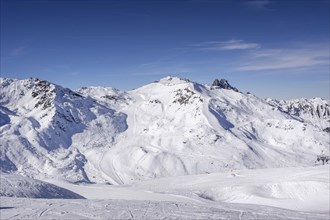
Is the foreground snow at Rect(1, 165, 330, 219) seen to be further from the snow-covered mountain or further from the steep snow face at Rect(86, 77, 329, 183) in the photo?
the steep snow face at Rect(86, 77, 329, 183)

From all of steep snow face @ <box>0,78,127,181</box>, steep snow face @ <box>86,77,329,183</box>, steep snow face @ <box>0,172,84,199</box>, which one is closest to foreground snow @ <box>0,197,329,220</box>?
steep snow face @ <box>0,172,84,199</box>

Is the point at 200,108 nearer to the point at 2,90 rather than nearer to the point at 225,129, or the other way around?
the point at 225,129

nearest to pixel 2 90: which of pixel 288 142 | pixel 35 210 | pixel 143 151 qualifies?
pixel 143 151

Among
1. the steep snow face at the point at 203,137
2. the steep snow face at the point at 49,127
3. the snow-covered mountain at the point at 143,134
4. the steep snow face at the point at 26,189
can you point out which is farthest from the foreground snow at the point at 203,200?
the steep snow face at the point at 49,127

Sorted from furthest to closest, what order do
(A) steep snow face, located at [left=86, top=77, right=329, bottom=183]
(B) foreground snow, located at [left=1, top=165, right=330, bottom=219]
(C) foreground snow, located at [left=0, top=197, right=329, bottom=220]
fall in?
(A) steep snow face, located at [left=86, top=77, right=329, bottom=183]
(B) foreground snow, located at [left=1, top=165, right=330, bottom=219]
(C) foreground snow, located at [left=0, top=197, right=329, bottom=220]

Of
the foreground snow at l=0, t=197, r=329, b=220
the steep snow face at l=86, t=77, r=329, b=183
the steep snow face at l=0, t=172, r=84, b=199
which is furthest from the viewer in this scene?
the steep snow face at l=86, t=77, r=329, b=183

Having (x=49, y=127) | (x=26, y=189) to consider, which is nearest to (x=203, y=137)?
(x=49, y=127)

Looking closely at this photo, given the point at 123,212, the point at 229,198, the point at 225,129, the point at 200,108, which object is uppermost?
the point at 200,108

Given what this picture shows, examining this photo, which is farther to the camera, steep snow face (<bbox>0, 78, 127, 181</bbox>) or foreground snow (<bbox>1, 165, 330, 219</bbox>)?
steep snow face (<bbox>0, 78, 127, 181</bbox>)
